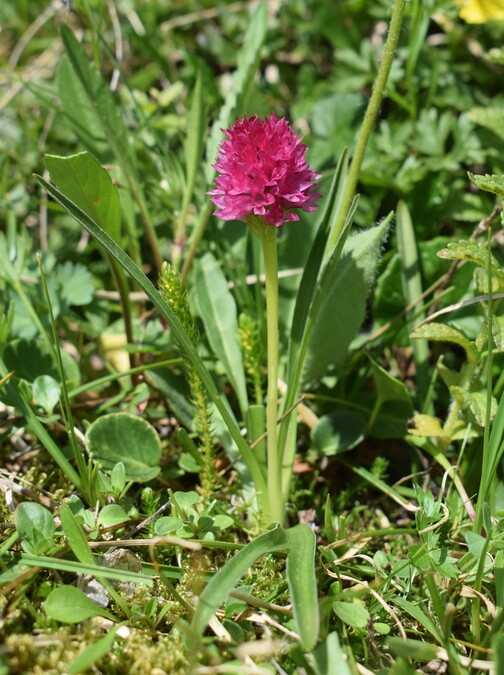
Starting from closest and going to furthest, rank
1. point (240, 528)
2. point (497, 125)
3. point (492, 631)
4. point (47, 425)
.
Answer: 1. point (492, 631)
2. point (240, 528)
3. point (47, 425)
4. point (497, 125)

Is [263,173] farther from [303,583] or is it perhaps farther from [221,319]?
[303,583]

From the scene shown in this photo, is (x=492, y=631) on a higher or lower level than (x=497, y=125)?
lower

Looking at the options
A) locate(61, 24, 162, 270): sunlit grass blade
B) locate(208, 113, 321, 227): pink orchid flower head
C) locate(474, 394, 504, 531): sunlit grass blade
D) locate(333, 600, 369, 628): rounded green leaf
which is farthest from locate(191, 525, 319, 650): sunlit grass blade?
locate(61, 24, 162, 270): sunlit grass blade

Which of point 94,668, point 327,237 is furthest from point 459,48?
point 94,668

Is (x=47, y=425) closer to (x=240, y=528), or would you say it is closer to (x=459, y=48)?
(x=240, y=528)

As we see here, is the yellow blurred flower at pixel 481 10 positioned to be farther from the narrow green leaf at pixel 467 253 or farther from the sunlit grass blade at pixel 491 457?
the sunlit grass blade at pixel 491 457

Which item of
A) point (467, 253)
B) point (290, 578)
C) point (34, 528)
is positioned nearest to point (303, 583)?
point (290, 578)
